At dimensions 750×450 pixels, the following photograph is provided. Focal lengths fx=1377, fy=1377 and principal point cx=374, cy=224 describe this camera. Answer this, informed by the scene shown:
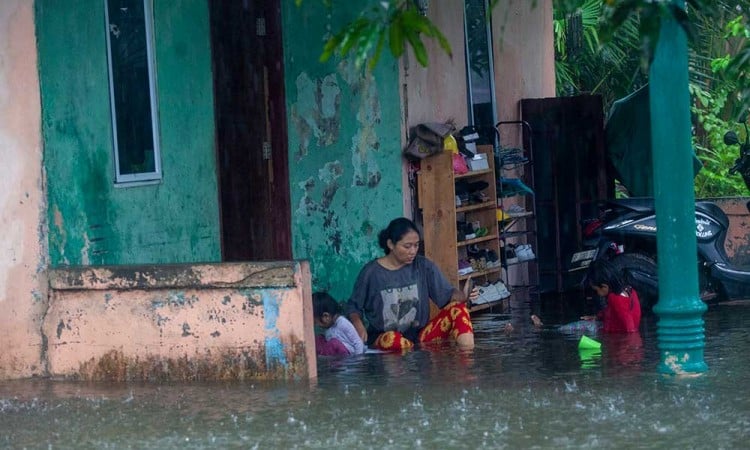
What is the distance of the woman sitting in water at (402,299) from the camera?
9617 millimetres

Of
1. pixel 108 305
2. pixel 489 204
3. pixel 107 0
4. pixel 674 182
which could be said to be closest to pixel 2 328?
pixel 108 305

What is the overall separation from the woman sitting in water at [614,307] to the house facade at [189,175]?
5.84 ft

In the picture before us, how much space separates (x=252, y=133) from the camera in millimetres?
10875

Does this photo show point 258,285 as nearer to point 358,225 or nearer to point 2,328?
point 2,328

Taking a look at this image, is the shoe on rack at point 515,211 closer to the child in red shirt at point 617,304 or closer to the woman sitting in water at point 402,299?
the child in red shirt at point 617,304

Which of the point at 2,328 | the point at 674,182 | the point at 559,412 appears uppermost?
the point at 674,182

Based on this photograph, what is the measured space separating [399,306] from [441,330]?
1.12 ft

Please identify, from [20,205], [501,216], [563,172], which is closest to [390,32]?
[20,205]

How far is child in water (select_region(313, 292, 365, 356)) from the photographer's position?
31.1 ft

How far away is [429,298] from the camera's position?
1009cm

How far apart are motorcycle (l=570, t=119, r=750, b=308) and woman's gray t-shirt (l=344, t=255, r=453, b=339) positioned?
2.07 m

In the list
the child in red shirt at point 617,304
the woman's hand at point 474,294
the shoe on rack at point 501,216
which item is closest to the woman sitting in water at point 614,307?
the child in red shirt at point 617,304

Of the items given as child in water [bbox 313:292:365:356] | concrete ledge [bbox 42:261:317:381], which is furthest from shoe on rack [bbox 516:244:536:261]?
concrete ledge [bbox 42:261:317:381]

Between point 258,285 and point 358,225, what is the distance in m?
3.06
